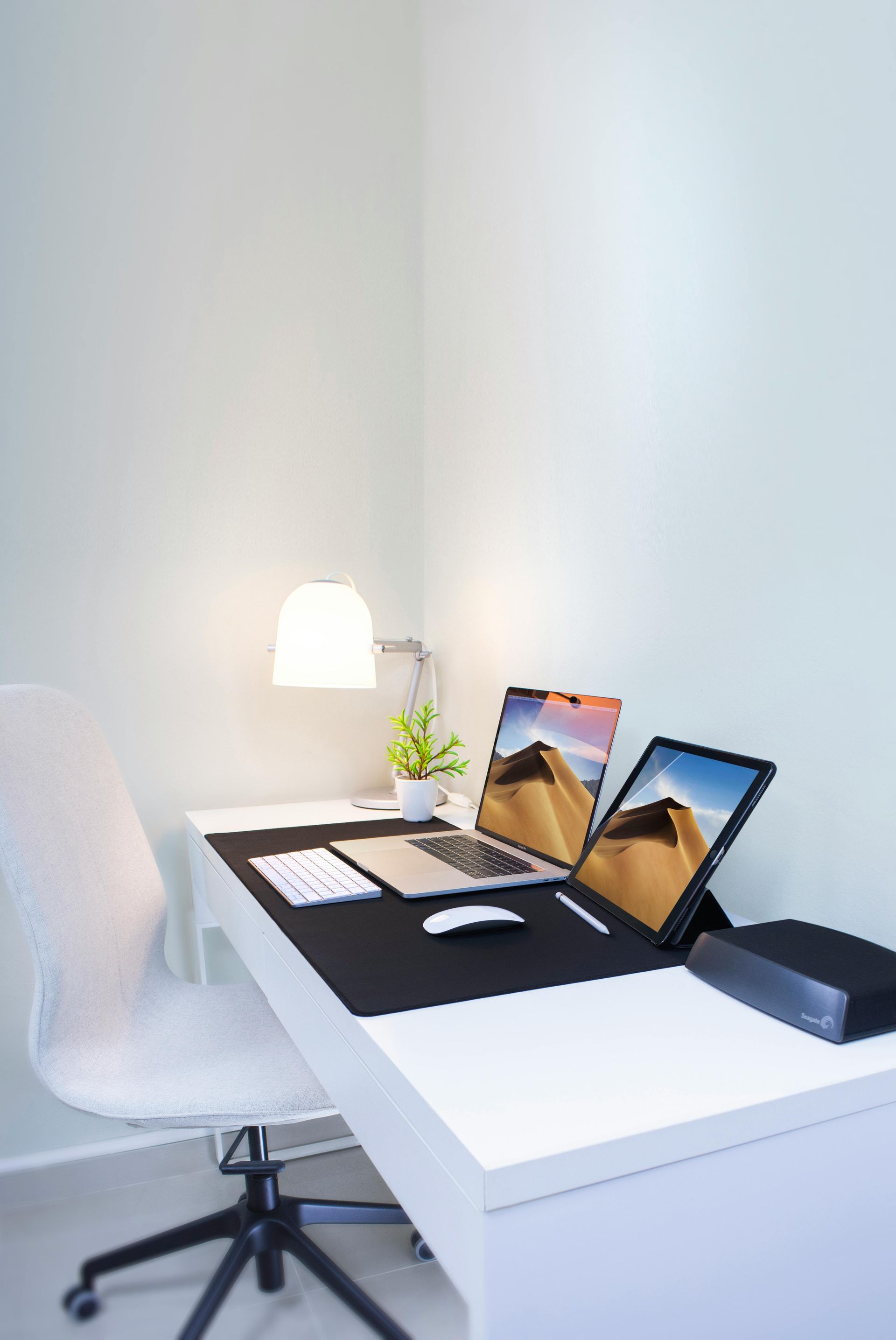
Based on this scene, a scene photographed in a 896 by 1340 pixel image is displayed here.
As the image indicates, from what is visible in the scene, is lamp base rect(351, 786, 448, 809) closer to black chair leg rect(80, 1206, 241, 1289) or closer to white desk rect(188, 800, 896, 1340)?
black chair leg rect(80, 1206, 241, 1289)

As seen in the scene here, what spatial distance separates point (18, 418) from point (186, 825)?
0.94 meters

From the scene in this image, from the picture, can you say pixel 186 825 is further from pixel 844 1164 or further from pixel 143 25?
pixel 143 25

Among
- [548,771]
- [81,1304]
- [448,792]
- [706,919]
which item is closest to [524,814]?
[548,771]

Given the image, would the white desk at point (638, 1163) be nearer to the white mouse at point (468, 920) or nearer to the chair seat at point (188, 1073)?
the white mouse at point (468, 920)

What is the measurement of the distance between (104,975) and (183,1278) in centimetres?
65

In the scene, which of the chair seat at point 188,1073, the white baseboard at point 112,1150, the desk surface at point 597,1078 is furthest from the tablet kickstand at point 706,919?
the white baseboard at point 112,1150

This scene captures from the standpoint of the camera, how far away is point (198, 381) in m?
1.99

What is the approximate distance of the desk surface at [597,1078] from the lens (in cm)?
61

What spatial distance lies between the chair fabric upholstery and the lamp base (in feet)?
1.62

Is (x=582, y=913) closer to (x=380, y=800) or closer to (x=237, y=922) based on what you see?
(x=237, y=922)

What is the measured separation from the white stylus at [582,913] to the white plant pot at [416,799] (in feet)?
1.89

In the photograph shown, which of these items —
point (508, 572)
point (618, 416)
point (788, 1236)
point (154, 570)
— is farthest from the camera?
point (154, 570)

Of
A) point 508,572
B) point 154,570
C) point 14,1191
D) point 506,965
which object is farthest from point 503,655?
point 14,1191

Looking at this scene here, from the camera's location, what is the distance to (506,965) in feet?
3.15
